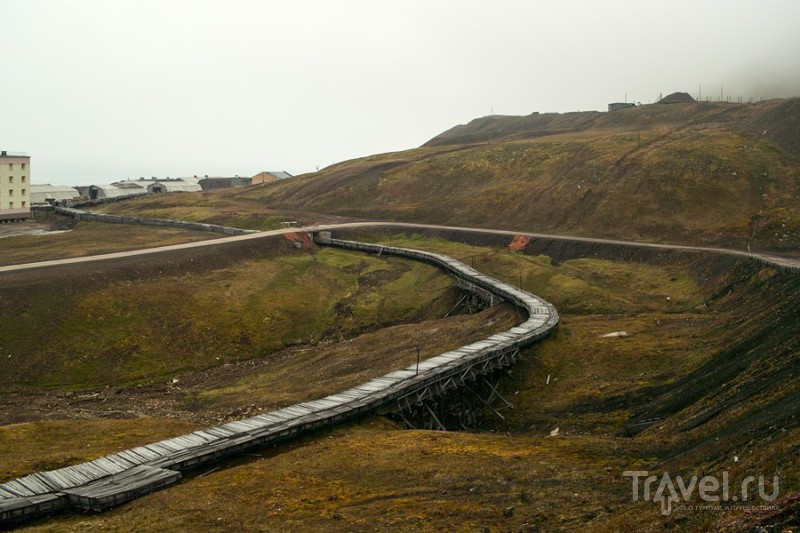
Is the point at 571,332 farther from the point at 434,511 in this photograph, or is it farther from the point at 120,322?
the point at 120,322

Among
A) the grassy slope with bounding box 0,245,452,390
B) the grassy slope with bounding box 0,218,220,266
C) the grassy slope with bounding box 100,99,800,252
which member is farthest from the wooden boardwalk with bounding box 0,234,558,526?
the grassy slope with bounding box 0,218,220,266

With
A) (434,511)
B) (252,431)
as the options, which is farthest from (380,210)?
(434,511)

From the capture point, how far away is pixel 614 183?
4946 inches

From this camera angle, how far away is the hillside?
350ft

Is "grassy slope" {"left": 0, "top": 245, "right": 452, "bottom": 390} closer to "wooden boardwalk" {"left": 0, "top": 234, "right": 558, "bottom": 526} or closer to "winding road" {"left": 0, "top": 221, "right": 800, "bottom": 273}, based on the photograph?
"winding road" {"left": 0, "top": 221, "right": 800, "bottom": 273}

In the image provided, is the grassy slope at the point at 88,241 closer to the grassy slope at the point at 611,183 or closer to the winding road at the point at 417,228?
the winding road at the point at 417,228

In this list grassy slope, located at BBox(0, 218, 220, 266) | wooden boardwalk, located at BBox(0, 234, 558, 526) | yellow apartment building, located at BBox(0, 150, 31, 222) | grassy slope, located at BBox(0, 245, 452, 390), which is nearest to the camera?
wooden boardwalk, located at BBox(0, 234, 558, 526)

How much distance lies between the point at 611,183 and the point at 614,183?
0.58m

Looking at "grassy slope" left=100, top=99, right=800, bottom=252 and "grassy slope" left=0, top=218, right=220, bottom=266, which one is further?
"grassy slope" left=100, top=99, right=800, bottom=252

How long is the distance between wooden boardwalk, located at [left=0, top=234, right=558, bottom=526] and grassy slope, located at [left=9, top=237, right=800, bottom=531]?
1127mm

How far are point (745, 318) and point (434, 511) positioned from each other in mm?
42797

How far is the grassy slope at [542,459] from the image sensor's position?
2856cm

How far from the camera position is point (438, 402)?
52.4 meters

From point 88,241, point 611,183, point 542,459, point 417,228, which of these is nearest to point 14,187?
point 88,241
